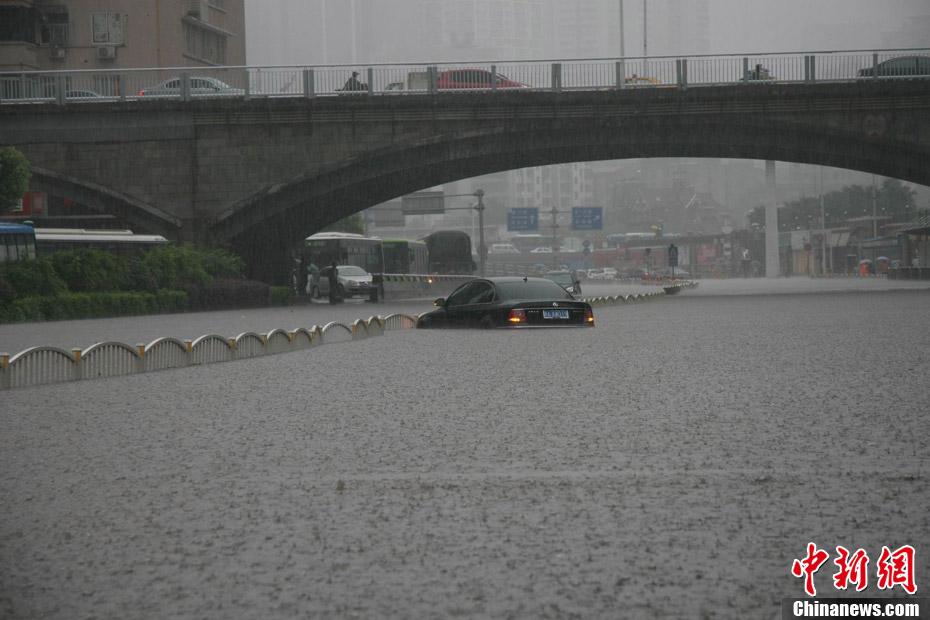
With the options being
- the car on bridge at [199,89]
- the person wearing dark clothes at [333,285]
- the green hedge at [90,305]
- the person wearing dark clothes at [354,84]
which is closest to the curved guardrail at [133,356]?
the green hedge at [90,305]

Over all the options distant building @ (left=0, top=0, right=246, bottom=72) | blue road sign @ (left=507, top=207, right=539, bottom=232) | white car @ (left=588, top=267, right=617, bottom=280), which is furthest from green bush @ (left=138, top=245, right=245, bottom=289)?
white car @ (left=588, top=267, right=617, bottom=280)

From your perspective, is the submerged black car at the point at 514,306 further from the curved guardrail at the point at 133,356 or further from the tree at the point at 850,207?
the tree at the point at 850,207

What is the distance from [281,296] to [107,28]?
3648 centimetres

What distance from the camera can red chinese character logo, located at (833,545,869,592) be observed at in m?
5.45

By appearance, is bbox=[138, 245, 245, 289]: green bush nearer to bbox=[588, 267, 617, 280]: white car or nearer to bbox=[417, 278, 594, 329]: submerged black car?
bbox=[417, 278, 594, 329]: submerged black car

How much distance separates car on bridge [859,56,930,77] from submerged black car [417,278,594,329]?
1120 inches

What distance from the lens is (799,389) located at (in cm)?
1352

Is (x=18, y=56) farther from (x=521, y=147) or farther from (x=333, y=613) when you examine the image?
(x=333, y=613)

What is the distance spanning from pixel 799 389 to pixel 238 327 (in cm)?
1985

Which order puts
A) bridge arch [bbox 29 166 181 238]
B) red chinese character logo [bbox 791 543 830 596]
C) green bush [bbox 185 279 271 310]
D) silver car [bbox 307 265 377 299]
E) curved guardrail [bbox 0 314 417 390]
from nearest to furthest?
red chinese character logo [bbox 791 543 830 596]
curved guardrail [bbox 0 314 417 390]
green bush [bbox 185 279 271 310]
bridge arch [bbox 29 166 181 238]
silver car [bbox 307 265 377 299]

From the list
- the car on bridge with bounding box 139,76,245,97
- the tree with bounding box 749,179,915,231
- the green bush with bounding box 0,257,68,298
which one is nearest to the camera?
the green bush with bounding box 0,257,68,298

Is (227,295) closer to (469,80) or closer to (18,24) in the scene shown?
(469,80)

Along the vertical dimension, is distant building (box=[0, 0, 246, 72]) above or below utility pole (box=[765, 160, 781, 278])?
above

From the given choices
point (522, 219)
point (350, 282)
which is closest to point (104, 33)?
point (350, 282)
